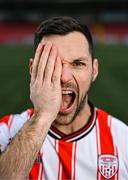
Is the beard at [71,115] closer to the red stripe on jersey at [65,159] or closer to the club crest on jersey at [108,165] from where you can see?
the red stripe on jersey at [65,159]

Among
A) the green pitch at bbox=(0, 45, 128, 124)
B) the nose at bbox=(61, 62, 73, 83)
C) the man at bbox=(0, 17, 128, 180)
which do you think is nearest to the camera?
the nose at bbox=(61, 62, 73, 83)

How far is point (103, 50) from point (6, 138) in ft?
9.56

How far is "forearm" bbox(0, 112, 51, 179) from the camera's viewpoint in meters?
1.27

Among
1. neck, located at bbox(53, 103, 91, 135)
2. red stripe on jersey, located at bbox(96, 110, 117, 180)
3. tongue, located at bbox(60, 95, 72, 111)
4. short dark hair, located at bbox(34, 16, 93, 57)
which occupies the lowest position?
red stripe on jersey, located at bbox(96, 110, 117, 180)

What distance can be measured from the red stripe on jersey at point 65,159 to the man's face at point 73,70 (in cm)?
11

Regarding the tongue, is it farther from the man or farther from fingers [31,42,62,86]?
fingers [31,42,62,86]

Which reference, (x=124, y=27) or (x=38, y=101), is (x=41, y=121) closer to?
(x=38, y=101)

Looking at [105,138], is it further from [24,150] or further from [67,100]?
[24,150]

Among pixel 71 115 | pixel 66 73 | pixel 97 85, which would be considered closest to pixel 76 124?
pixel 71 115

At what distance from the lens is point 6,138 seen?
181 cm

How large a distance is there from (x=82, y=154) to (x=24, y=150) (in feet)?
1.82

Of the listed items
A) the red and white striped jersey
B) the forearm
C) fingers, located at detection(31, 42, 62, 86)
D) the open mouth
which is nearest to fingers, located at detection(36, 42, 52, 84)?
fingers, located at detection(31, 42, 62, 86)

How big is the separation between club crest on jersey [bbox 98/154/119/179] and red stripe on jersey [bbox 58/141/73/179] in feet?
0.44

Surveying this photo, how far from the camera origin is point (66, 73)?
5.24ft
